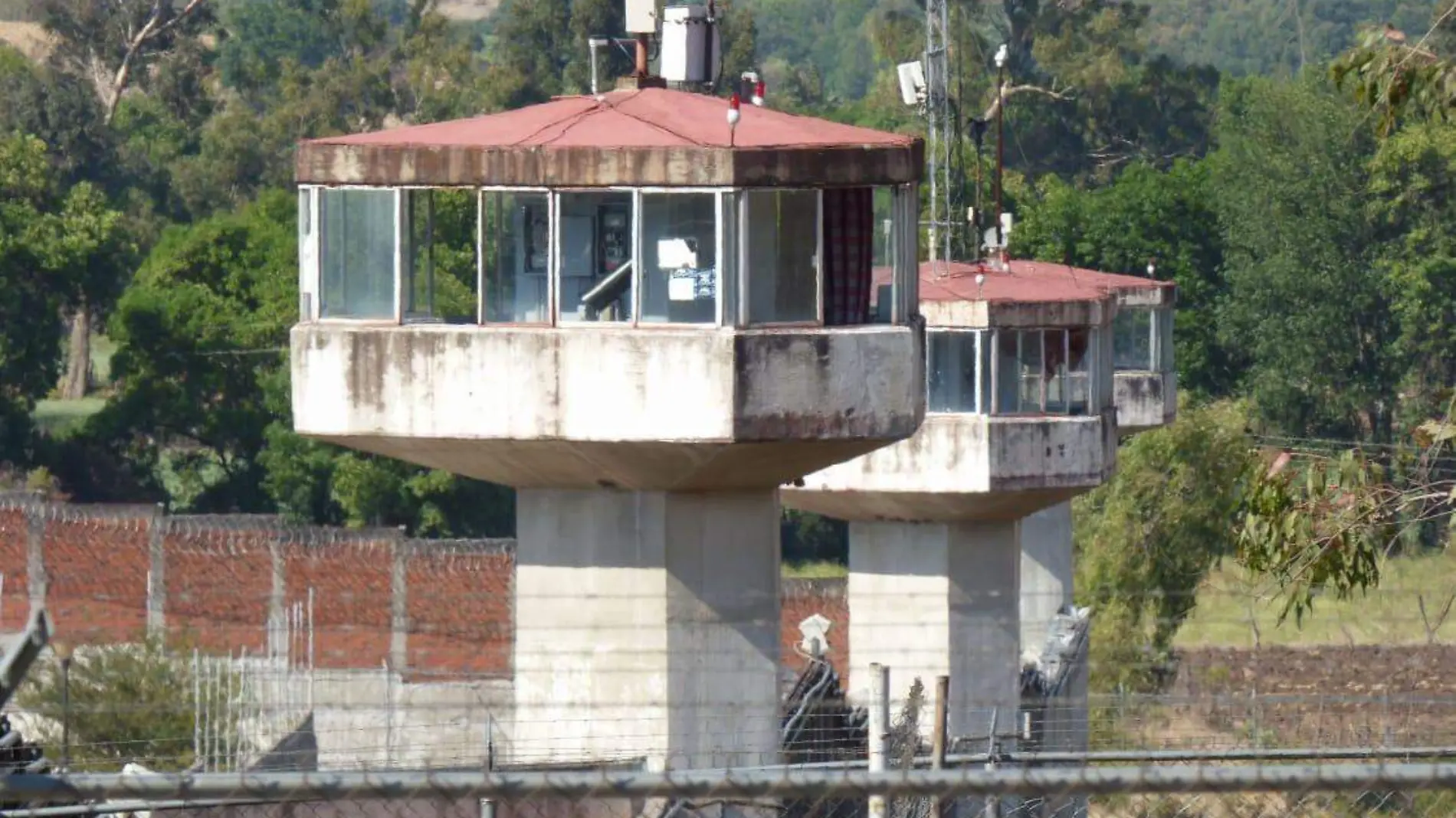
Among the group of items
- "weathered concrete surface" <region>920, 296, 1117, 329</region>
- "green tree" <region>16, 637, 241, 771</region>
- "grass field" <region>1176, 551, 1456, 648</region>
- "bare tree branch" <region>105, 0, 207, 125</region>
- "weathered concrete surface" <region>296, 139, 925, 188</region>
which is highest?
"bare tree branch" <region>105, 0, 207, 125</region>

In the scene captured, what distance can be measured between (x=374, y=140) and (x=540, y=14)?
58.5 metres

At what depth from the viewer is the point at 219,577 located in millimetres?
39094

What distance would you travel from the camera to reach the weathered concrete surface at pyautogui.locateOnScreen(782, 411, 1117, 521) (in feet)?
92.3

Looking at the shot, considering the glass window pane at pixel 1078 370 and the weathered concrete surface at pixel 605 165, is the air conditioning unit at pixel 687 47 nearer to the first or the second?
the weathered concrete surface at pixel 605 165

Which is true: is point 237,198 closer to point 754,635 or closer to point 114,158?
point 114,158

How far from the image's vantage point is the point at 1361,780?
8688 millimetres

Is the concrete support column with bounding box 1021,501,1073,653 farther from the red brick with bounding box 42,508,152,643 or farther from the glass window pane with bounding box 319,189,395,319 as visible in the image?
the glass window pane with bounding box 319,189,395,319

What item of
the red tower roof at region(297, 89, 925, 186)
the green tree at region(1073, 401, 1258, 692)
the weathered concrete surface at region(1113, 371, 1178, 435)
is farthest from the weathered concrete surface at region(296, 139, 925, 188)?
the green tree at region(1073, 401, 1258, 692)

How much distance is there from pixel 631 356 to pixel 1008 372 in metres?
11.1

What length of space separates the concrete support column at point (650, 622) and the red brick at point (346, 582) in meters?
18.9

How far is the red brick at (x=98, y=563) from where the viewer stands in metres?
38.0

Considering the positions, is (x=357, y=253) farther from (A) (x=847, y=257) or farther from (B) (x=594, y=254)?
(A) (x=847, y=257)

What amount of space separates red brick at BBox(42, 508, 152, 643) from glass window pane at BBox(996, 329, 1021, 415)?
43.1 feet

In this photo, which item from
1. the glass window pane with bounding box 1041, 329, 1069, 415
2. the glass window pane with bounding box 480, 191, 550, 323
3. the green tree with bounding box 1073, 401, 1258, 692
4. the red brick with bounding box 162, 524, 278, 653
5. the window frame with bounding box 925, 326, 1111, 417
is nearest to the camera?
the glass window pane with bounding box 480, 191, 550, 323
